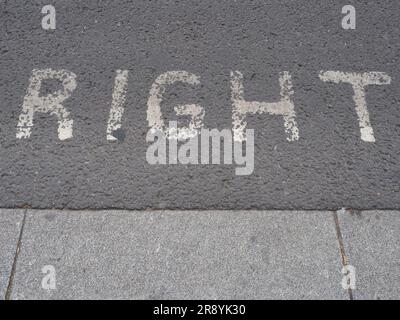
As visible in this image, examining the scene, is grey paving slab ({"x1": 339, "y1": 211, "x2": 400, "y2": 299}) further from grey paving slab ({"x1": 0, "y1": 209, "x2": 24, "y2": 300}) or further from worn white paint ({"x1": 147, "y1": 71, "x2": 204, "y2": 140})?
grey paving slab ({"x1": 0, "y1": 209, "x2": 24, "y2": 300})

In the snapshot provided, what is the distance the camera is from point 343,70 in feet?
11.9

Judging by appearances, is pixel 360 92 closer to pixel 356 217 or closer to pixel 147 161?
pixel 356 217

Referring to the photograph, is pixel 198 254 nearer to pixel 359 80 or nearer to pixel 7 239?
pixel 7 239

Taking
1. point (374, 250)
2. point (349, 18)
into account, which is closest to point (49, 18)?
point (349, 18)

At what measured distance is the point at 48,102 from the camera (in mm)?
3354

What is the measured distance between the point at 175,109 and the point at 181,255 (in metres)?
1.16

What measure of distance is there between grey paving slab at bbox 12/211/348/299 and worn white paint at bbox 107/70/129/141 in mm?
691

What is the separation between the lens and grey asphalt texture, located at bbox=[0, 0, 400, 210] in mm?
2951

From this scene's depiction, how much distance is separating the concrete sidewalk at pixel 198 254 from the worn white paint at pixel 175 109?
2.13ft

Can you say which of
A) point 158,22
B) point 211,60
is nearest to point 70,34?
point 158,22

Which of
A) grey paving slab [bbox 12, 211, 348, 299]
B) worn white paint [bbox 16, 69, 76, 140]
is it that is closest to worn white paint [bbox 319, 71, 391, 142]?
grey paving slab [bbox 12, 211, 348, 299]

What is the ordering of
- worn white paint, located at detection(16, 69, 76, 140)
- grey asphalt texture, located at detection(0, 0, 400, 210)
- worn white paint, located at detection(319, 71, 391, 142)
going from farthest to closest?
1. worn white paint, located at detection(319, 71, 391, 142)
2. worn white paint, located at detection(16, 69, 76, 140)
3. grey asphalt texture, located at detection(0, 0, 400, 210)

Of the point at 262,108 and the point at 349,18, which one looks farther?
the point at 349,18

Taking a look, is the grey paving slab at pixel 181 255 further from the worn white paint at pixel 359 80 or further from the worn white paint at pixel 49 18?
the worn white paint at pixel 49 18
